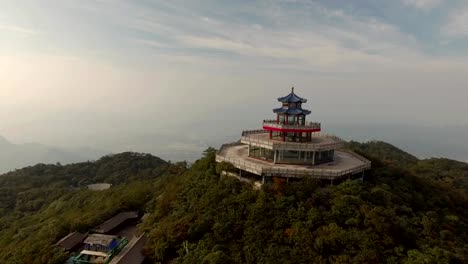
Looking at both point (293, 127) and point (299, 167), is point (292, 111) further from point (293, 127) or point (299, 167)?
point (299, 167)

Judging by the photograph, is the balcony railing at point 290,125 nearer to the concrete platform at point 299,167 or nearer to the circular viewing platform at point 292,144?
the circular viewing platform at point 292,144

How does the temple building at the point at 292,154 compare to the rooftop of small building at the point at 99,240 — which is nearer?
the rooftop of small building at the point at 99,240

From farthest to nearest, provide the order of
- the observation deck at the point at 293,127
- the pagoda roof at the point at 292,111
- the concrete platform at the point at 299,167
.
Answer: the pagoda roof at the point at 292,111 < the observation deck at the point at 293,127 < the concrete platform at the point at 299,167

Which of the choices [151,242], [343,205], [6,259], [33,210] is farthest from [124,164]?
[343,205]

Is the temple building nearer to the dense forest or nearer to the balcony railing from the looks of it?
the balcony railing

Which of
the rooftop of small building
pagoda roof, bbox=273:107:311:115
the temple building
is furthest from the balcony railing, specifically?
the rooftop of small building

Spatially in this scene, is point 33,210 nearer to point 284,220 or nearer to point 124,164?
point 124,164

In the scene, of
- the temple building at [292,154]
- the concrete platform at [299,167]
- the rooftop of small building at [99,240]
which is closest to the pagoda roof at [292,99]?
the temple building at [292,154]
